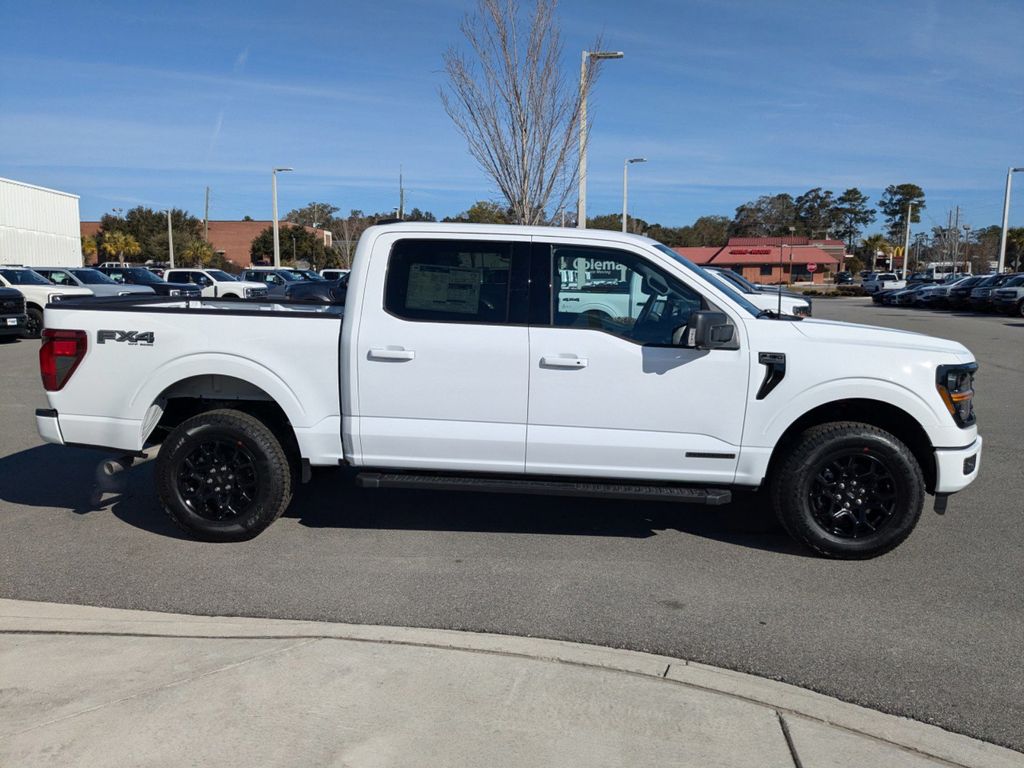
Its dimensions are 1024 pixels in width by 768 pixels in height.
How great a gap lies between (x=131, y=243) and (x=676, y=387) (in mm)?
79800

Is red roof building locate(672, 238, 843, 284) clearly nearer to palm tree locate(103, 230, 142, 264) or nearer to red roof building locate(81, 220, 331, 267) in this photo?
red roof building locate(81, 220, 331, 267)

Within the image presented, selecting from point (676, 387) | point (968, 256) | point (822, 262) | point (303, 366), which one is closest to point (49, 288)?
point (303, 366)

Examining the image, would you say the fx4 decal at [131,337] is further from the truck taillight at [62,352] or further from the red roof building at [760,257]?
the red roof building at [760,257]

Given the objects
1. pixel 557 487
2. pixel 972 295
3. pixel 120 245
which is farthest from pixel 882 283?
pixel 120 245

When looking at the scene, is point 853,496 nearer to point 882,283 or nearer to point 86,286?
point 86,286

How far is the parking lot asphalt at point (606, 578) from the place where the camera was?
4.10 metres

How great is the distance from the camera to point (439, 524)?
613 centimetres

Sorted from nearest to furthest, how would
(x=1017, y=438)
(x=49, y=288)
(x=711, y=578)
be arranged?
(x=711, y=578) < (x=1017, y=438) < (x=49, y=288)

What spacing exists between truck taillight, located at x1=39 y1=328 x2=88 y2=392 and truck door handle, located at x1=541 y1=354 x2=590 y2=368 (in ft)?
9.69

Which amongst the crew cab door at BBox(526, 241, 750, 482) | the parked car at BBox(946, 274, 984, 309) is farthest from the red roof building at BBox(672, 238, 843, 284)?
the crew cab door at BBox(526, 241, 750, 482)

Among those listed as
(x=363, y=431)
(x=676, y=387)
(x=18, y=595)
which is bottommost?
(x=18, y=595)

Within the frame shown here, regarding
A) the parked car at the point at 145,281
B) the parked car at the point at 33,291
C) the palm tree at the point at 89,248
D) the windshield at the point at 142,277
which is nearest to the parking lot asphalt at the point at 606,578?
the parked car at the point at 33,291

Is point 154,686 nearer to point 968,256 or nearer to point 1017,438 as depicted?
point 1017,438

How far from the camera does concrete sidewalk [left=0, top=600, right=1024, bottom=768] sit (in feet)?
10.7
